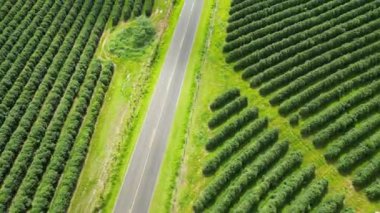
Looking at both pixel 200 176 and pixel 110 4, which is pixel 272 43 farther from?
pixel 110 4

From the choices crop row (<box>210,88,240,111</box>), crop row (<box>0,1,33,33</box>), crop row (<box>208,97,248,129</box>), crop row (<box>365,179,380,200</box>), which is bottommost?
crop row (<box>365,179,380,200</box>)

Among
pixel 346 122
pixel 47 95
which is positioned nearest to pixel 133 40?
pixel 47 95

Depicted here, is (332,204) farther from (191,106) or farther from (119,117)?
(119,117)

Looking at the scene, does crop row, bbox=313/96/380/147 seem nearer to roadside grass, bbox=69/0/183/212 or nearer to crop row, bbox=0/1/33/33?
roadside grass, bbox=69/0/183/212

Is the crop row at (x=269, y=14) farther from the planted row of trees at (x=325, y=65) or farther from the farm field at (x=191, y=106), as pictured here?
the planted row of trees at (x=325, y=65)

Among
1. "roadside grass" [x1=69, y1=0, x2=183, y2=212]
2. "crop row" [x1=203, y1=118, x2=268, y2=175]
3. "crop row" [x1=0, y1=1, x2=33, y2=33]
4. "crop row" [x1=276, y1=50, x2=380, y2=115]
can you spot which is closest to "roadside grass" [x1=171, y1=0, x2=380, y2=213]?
"crop row" [x1=203, y1=118, x2=268, y2=175]

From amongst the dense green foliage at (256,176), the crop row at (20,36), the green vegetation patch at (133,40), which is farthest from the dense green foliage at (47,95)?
the dense green foliage at (256,176)

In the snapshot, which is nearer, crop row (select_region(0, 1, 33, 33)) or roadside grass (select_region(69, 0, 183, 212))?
roadside grass (select_region(69, 0, 183, 212))
